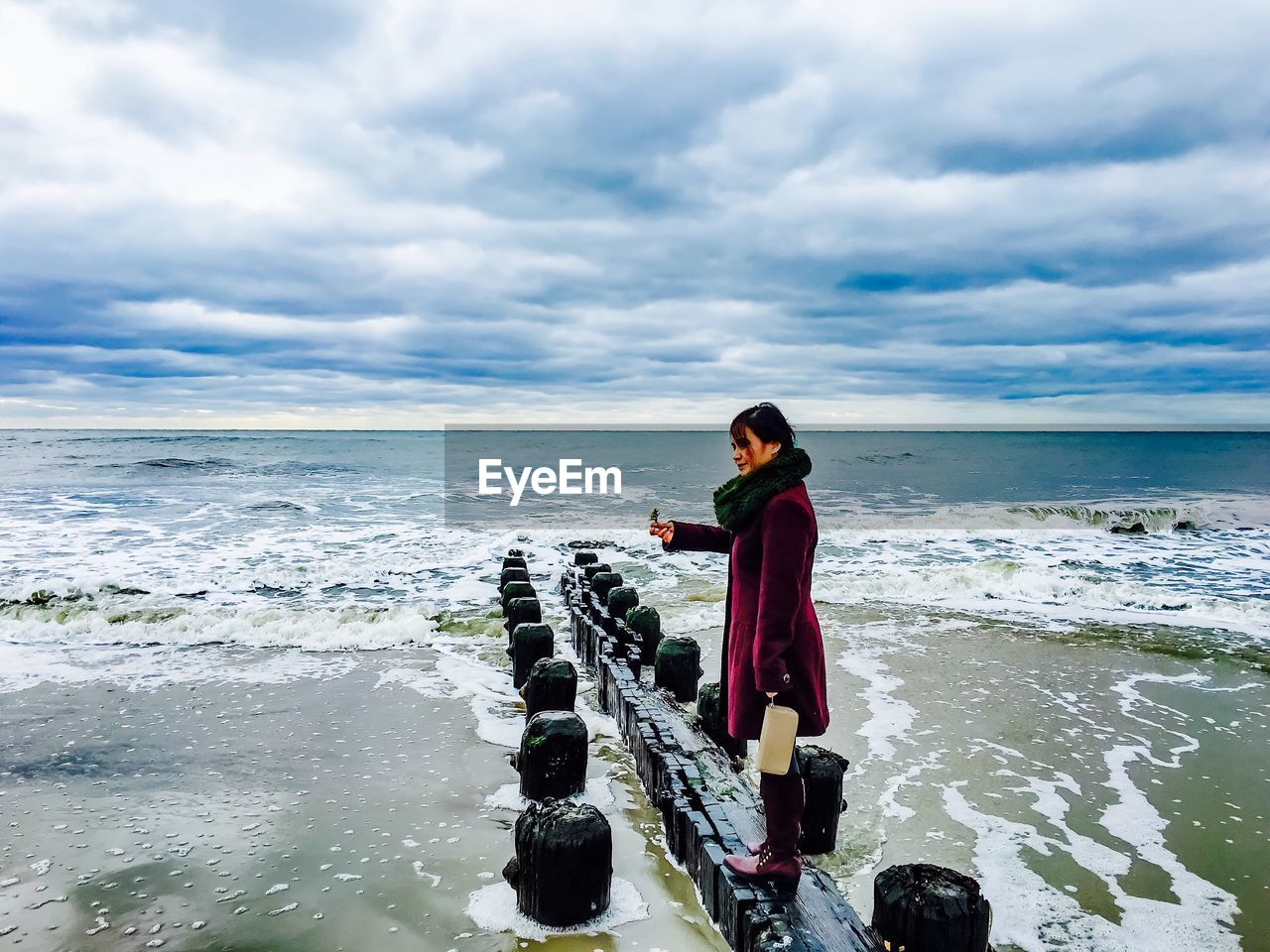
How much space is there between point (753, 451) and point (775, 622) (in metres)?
0.68

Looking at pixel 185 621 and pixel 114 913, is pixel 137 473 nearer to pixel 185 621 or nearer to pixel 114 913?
pixel 185 621

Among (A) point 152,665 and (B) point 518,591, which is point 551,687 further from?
(A) point 152,665

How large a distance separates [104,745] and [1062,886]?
6.22 meters

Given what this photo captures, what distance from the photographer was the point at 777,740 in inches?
105

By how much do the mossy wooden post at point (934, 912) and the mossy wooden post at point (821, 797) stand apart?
4.02 ft

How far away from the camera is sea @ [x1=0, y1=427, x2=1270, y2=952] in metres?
3.51

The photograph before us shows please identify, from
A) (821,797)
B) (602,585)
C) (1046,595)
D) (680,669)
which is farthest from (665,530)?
(1046,595)

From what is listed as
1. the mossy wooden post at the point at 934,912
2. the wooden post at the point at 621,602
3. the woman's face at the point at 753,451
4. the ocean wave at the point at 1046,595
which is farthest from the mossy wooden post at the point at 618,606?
the ocean wave at the point at 1046,595

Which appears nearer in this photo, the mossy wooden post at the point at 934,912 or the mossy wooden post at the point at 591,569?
the mossy wooden post at the point at 934,912

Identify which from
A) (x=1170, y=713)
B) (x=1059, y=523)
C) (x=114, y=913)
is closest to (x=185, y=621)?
(x=114, y=913)

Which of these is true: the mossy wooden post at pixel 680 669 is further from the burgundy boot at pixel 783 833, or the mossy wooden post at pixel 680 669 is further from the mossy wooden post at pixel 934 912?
the mossy wooden post at pixel 934 912

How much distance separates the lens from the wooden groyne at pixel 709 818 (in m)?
2.62

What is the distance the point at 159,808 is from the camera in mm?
4449

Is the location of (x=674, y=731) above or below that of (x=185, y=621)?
above
